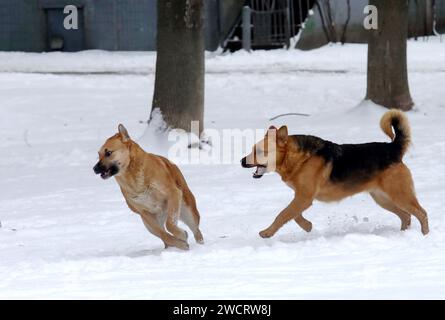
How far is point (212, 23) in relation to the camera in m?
29.2

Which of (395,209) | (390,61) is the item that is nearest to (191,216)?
(395,209)

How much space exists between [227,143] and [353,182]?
6.18 meters

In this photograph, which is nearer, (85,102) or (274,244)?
(274,244)

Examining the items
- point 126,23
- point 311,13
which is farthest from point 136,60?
point 311,13

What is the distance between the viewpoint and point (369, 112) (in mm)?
16859

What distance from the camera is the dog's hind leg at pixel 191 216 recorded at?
377 inches

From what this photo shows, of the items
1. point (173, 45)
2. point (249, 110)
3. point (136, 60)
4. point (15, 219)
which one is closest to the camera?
point (15, 219)

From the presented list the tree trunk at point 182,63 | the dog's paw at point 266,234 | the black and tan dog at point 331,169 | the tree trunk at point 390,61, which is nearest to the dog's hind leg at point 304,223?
the black and tan dog at point 331,169

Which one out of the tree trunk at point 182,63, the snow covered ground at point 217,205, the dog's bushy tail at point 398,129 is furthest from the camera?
the tree trunk at point 182,63

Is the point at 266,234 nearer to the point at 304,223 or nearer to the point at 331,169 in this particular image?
the point at 304,223

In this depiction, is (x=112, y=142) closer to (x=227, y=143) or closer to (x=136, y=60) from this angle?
(x=227, y=143)

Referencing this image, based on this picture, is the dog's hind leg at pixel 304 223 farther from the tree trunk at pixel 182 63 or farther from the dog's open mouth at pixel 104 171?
the tree trunk at pixel 182 63

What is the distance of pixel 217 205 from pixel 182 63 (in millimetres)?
3907

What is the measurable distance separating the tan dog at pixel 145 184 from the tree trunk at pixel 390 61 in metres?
8.61
